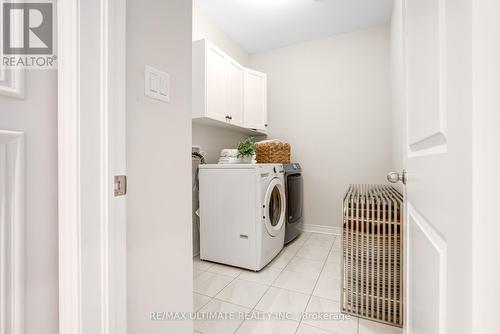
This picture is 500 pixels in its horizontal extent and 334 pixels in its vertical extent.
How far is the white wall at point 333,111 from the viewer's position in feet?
8.94

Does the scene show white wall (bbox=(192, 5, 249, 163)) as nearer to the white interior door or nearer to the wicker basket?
the wicker basket

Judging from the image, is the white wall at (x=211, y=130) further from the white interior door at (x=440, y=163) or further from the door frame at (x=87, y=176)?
the white interior door at (x=440, y=163)

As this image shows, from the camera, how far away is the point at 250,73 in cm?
284

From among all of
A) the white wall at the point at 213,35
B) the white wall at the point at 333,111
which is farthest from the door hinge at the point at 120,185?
the white wall at the point at 333,111

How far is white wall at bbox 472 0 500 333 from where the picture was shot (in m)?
0.25

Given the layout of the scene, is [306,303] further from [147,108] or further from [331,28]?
[331,28]

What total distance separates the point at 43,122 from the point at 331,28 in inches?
123

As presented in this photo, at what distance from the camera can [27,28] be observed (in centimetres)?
52

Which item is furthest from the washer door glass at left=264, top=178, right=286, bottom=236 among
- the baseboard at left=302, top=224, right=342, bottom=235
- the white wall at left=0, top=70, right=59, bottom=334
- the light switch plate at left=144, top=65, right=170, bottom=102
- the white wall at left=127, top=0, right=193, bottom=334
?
the white wall at left=0, top=70, right=59, bottom=334

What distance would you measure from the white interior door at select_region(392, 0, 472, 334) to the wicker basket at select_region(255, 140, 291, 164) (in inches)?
75.8

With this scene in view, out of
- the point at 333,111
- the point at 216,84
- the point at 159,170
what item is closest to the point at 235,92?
the point at 216,84

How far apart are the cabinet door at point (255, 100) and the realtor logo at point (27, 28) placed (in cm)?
226

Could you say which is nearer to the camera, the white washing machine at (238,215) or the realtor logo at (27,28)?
the realtor logo at (27,28)

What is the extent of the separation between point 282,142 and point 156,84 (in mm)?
2153
